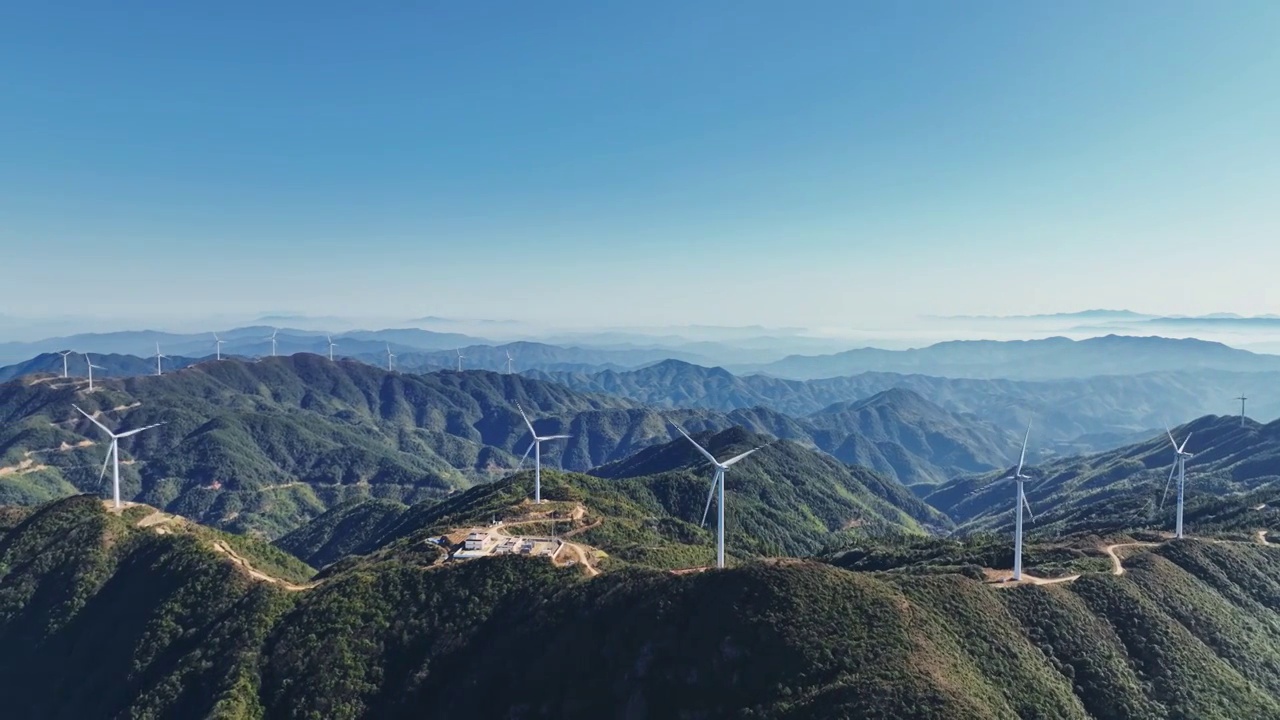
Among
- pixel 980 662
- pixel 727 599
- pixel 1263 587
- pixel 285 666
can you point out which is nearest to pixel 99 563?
pixel 285 666

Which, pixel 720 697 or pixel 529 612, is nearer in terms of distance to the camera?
pixel 720 697

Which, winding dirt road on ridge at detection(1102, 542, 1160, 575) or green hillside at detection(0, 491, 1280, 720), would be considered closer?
green hillside at detection(0, 491, 1280, 720)

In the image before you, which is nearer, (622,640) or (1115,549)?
(622,640)

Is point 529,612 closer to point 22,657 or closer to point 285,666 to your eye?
point 285,666

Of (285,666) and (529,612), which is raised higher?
(529,612)

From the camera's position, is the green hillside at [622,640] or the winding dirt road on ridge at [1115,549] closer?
the green hillside at [622,640]

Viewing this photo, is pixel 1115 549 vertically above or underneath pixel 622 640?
above

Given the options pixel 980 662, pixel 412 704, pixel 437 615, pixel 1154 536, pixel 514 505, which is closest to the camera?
pixel 980 662

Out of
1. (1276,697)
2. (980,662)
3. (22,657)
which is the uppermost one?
(980,662)
